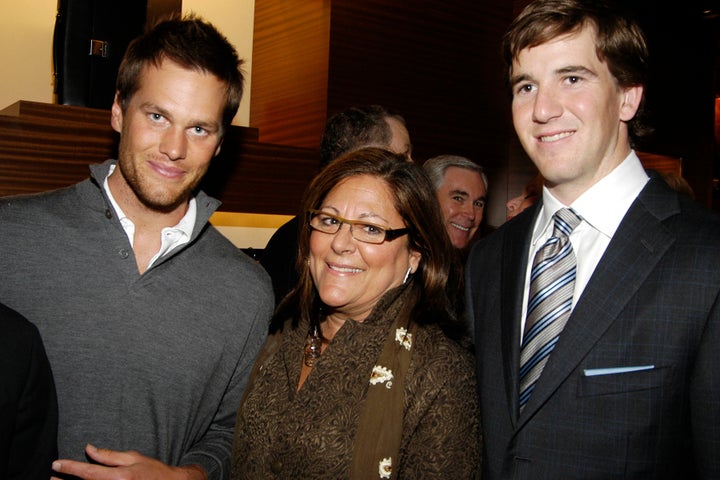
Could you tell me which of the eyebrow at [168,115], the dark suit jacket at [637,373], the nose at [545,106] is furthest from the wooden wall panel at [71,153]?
the dark suit jacket at [637,373]

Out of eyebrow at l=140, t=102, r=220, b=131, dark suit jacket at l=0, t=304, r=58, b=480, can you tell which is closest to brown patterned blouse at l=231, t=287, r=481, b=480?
dark suit jacket at l=0, t=304, r=58, b=480

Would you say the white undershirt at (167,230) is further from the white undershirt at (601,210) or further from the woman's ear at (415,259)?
the white undershirt at (601,210)

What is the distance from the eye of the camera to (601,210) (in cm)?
139

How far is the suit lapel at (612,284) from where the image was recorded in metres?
1.27

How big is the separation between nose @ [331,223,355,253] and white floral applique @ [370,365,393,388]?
0.33 meters

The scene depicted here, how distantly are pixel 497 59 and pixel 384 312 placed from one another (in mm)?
2433

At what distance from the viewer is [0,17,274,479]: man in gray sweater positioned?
1558mm

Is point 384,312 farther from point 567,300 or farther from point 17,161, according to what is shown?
point 17,161

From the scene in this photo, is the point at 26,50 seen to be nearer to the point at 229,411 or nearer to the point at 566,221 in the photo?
the point at 229,411

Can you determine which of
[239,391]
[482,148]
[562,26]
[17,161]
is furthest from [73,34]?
[482,148]

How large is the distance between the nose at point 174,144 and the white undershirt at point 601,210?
1045 millimetres

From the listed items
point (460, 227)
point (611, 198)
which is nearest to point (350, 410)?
point (611, 198)

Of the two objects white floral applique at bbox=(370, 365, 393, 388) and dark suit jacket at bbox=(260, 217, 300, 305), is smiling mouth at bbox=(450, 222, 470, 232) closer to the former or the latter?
dark suit jacket at bbox=(260, 217, 300, 305)

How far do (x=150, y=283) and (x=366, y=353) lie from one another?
62 cm
